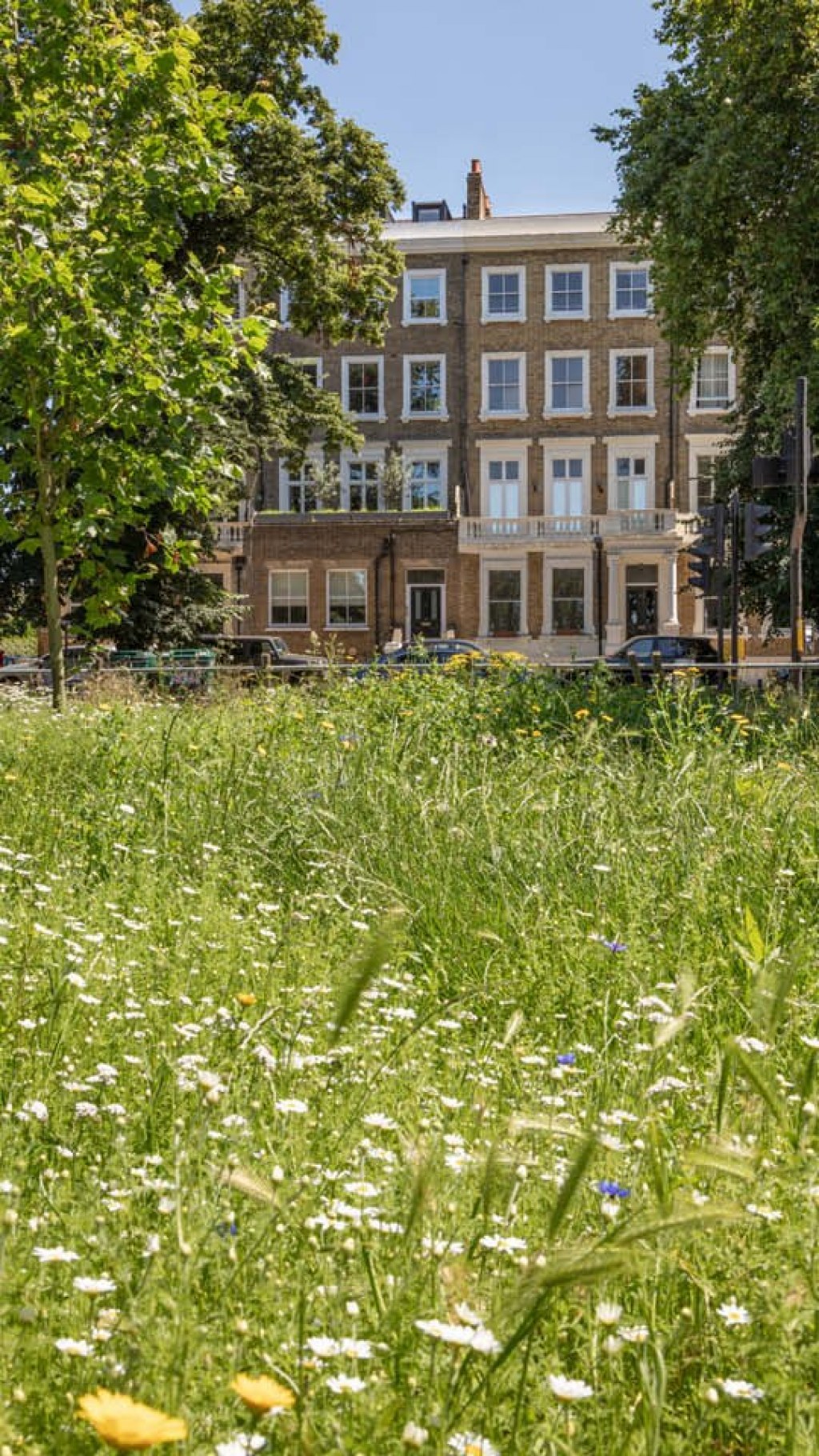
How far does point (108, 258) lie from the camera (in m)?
10.4

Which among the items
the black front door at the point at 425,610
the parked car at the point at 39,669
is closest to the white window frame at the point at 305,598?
the black front door at the point at 425,610

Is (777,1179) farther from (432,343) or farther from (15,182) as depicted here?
(432,343)

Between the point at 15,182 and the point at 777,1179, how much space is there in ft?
35.4

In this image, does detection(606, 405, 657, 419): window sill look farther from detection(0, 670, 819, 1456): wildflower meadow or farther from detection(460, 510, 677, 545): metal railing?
detection(0, 670, 819, 1456): wildflower meadow

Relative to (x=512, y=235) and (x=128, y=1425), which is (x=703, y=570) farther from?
(x=512, y=235)

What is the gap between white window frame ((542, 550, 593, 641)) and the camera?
45375 mm

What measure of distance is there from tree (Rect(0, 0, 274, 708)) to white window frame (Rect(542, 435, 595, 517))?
3604 centimetres

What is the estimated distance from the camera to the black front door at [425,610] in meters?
45.8

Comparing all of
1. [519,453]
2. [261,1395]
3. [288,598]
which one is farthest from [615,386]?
[261,1395]

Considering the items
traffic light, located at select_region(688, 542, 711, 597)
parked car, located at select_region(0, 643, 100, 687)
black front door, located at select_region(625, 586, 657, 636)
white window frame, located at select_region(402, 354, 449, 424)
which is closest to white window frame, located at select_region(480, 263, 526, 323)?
white window frame, located at select_region(402, 354, 449, 424)

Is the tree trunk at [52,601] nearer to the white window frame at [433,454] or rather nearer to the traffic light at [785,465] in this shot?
the traffic light at [785,465]

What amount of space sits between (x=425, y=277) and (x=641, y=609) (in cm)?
1391

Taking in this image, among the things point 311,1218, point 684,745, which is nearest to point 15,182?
point 684,745

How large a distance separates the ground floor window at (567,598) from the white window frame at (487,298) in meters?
8.96
